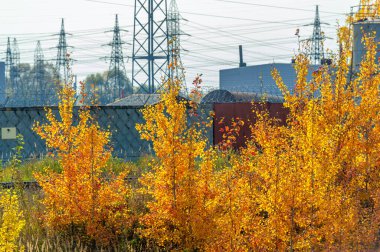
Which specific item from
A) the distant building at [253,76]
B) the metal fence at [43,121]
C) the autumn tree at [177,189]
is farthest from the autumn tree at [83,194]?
the distant building at [253,76]

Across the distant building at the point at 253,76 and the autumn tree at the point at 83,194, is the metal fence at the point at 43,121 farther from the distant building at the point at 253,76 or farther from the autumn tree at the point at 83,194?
the distant building at the point at 253,76

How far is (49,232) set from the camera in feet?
33.8

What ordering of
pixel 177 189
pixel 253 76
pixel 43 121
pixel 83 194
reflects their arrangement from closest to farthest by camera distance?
pixel 177 189, pixel 83 194, pixel 43 121, pixel 253 76

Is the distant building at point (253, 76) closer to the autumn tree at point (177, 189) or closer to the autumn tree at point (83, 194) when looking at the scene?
the autumn tree at point (83, 194)

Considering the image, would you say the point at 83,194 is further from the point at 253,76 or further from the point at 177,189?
the point at 253,76

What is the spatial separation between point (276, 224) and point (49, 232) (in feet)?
12.0

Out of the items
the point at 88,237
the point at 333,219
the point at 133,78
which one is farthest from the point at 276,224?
the point at 133,78

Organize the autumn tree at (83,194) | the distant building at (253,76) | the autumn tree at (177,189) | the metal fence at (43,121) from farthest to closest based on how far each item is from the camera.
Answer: the distant building at (253,76) < the metal fence at (43,121) < the autumn tree at (83,194) < the autumn tree at (177,189)

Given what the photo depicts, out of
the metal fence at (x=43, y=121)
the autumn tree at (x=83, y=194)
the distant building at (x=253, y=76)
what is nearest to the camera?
the autumn tree at (x=83, y=194)

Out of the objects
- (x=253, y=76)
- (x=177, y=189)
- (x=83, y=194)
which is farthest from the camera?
(x=253, y=76)

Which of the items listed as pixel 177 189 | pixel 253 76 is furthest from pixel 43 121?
pixel 253 76

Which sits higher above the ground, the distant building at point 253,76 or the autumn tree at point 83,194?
the distant building at point 253,76

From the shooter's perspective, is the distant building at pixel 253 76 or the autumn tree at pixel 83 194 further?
the distant building at pixel 253 76

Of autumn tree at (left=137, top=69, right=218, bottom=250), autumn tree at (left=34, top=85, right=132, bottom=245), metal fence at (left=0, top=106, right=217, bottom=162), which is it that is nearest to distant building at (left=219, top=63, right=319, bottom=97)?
metal fence at (left=0, top=106, right=217, bottom=162)
